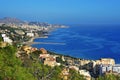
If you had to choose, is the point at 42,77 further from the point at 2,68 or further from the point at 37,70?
the point at 2,68

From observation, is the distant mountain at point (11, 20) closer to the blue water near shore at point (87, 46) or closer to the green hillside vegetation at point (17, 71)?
the blue water near shore at point (87, 46)

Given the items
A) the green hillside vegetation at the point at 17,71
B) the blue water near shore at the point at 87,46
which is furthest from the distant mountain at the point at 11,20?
the green hillside vegetation at the point at 17,71

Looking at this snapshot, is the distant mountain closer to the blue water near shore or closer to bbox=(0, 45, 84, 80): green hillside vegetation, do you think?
the blue water near shore

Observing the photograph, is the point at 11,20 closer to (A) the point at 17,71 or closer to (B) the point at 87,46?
(B) the point at 87,46

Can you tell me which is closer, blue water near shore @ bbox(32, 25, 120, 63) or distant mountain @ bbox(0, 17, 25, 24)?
blue water near shore @ bbox(32, 25, 120, 63)

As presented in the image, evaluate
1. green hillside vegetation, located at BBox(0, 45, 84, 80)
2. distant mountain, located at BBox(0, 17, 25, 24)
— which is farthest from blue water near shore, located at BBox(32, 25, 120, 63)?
distant mountain, located at BBox(0, 17, 25, 24)

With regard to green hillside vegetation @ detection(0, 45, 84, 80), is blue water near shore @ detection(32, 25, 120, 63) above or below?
below

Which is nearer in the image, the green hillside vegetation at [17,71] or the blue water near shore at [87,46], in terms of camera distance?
the green hillside vegetation at [17,71]

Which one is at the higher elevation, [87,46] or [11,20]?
[87,46]

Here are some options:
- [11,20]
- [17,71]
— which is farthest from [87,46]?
[11,20]

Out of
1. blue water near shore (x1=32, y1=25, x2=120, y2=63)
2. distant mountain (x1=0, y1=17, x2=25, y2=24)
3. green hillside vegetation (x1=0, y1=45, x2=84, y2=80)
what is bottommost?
distant mountain (x1=0, y1=17, x2=25, y2=24)

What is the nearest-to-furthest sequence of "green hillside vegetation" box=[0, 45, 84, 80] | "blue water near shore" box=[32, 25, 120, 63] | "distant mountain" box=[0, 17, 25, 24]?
"green hillside vegetation" box=[0, 45, 84, 80]
"blue water near shore" box=[32, 25, 120, 63]
"distant mountain" box=[0, 17, 25, 24]
